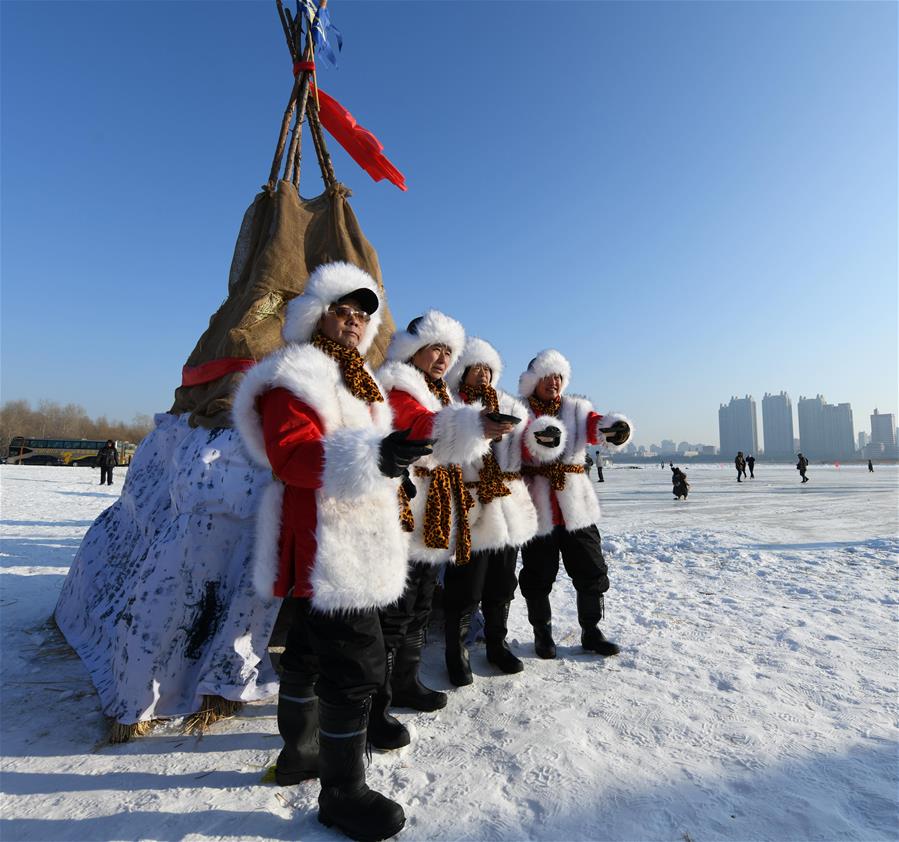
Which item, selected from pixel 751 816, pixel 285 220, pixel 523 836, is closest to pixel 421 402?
pixel 523 836

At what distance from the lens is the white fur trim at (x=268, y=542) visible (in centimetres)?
220

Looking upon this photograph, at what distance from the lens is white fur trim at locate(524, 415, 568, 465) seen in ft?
10.9

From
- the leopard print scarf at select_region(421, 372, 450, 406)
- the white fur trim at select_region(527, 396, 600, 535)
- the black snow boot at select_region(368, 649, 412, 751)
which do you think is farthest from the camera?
the white fur trim at select_region(527, 396, 600, 535)

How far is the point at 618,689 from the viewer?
3.06m

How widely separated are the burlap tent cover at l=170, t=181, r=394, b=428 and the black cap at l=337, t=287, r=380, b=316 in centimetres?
160

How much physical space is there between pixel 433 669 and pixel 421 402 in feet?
6.47

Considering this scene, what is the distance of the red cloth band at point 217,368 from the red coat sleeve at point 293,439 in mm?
1832

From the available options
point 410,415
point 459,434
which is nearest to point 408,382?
point 410,415

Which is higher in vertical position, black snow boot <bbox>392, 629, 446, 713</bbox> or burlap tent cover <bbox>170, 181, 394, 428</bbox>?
burlap tent cover <bbox>170, 181, 394, 428</bbox>

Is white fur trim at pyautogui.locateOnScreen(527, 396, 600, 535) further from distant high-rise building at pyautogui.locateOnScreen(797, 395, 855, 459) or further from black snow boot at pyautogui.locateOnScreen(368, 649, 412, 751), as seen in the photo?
distant high-rise building at pyautogui.locateOnScreen(797, 395, 855, 459)

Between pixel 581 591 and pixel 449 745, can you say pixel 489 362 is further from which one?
pixel 449 745

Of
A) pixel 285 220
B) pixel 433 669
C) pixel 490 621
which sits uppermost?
pixel 285 220

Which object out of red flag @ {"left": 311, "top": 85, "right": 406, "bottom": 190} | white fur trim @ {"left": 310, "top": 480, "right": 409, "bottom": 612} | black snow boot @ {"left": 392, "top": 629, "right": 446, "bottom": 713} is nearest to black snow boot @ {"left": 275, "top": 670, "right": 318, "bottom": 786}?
white fur trim @ {"left": 310, "top": 480, "right": 409, "bottom": 612}

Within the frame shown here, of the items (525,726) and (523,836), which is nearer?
(523,836)
